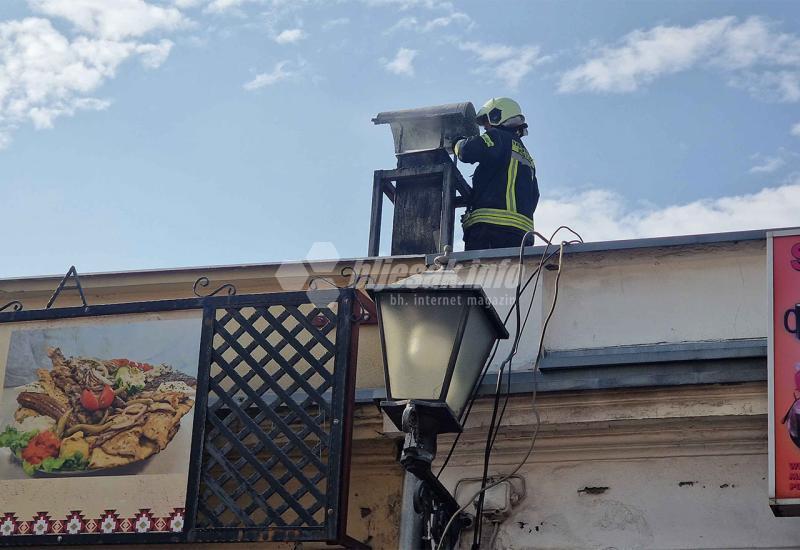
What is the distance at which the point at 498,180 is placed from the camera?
879 cm

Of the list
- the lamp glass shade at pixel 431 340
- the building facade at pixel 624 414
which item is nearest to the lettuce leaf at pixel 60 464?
the building facade at pixel 624 414

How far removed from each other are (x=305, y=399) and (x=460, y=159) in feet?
8.45

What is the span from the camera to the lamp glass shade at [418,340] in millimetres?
5590

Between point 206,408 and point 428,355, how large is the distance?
72.8 inches

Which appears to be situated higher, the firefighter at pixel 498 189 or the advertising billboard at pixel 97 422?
the firefighter at pixel 498 189

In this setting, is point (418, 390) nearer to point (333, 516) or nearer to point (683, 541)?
point (333, 516)

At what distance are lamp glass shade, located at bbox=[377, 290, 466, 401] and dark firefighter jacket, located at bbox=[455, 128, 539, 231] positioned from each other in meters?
2.90

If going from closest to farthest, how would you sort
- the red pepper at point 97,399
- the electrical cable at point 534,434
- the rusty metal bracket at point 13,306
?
the electrical cable at point 534,434, the red pepper at point 97,399, the rusty metal bracket at point 13,306

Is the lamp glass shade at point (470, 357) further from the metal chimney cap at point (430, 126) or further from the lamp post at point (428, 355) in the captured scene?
the metal chimney cap at point (430, 126)

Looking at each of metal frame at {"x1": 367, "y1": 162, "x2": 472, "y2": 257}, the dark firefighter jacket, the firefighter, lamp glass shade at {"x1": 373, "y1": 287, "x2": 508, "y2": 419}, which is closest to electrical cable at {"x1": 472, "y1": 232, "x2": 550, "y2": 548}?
lamp glass shade at {"x1": 373, "y1": 287, "x2": 508, "y2": 419}

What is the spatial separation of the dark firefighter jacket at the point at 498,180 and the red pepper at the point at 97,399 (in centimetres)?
266

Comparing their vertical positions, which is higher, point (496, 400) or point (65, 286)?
point (65, 286)

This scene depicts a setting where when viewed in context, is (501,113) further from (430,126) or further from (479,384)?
(479,384)

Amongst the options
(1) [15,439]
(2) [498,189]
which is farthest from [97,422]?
(2) [498,189]
